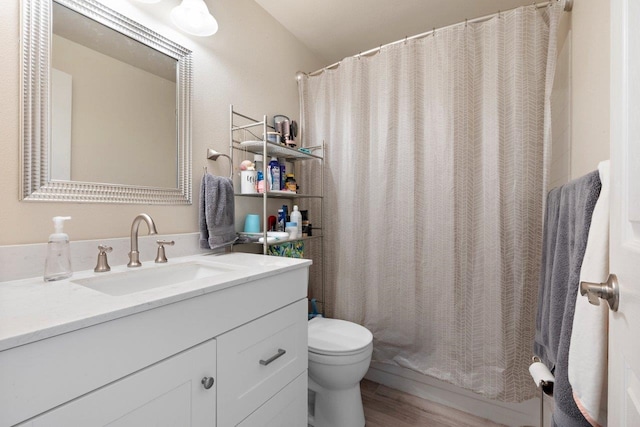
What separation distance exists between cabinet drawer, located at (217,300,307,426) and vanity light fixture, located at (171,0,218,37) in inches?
51.5

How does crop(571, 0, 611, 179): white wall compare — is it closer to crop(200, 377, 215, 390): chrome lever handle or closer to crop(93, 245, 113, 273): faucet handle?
crop(200, 377, 215, 390): chrome lever handle

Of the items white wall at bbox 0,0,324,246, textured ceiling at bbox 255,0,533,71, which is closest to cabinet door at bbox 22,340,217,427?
white wall at bbox 0,0,324,246

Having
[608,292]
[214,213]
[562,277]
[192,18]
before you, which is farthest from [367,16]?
[608,292]

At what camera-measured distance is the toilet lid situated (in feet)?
4.51

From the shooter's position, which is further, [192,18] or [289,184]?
[289,184]

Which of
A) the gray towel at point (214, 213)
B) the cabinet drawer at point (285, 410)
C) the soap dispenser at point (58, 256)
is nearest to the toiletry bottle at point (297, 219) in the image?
the gray towel at point (214, 213)

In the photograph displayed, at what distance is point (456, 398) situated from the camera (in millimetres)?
1636

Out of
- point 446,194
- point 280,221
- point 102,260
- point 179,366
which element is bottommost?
point 179,366

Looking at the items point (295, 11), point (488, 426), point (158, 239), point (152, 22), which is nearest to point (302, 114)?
point (295, 11)

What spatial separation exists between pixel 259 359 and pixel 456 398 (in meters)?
1.36

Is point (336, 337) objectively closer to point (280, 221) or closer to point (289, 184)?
point (280, 221)

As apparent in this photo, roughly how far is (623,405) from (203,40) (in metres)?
1.89

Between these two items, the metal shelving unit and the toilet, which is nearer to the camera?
the toilet

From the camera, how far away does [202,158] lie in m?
1.41
